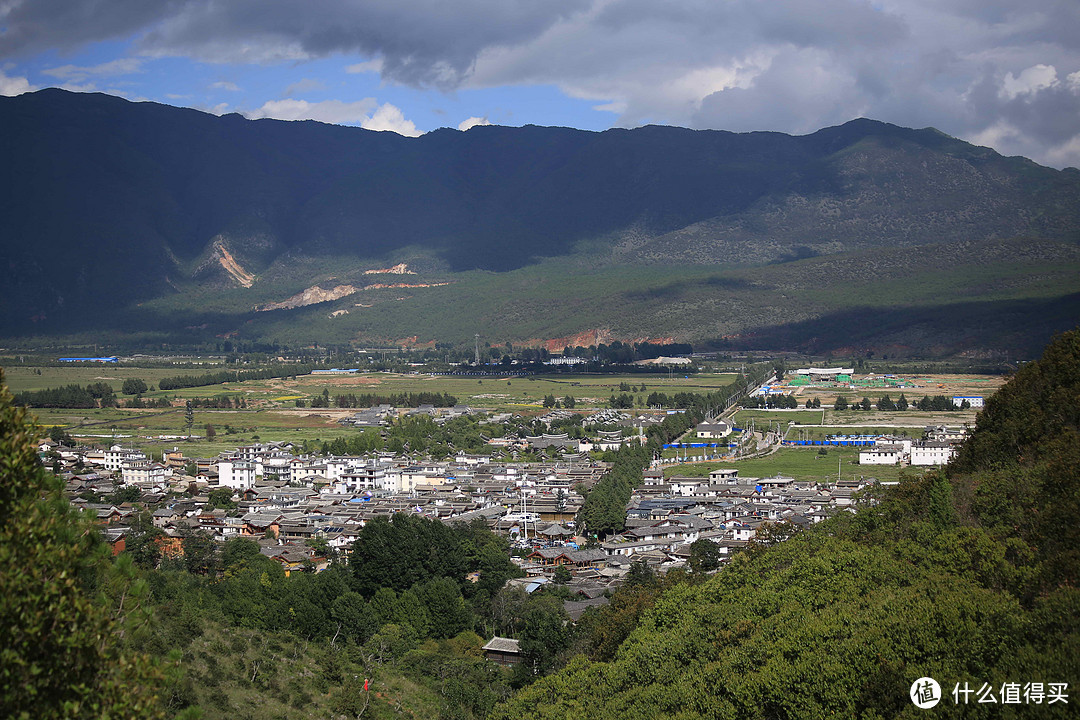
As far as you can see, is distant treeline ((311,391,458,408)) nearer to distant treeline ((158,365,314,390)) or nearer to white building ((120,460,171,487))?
distant treeline ((158,365,314,390))

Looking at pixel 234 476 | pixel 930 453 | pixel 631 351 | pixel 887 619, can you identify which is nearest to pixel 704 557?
pixel 887 619

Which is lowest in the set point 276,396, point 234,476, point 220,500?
point 220,500

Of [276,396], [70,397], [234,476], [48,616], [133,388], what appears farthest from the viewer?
[276,396]

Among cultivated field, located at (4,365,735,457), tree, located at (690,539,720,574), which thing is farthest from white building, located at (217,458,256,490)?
tree, located at (690,539,720,574)

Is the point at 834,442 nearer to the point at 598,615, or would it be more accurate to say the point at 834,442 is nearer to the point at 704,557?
the point at 704,557

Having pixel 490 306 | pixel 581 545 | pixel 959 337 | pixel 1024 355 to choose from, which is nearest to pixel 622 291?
pixel 490 306

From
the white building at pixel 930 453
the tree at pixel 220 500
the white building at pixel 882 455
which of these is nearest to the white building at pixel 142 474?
the tree at pixel 220 500
